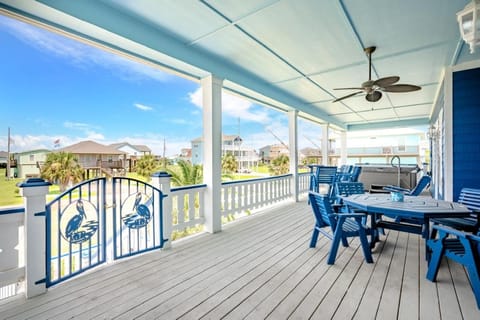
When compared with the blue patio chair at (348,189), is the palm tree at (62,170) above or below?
above

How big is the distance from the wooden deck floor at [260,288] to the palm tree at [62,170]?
1.13 m

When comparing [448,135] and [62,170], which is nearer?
[62,170]

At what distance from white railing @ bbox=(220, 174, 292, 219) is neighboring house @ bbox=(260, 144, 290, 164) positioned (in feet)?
4.92

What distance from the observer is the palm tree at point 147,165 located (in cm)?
379

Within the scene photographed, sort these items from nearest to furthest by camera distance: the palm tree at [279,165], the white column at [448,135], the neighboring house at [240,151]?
the white column at [448,135]
the neighboring house at [240,151]
the palm tree at [279,165]

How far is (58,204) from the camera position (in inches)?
90.4

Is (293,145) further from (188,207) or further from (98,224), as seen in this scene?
(98,224)

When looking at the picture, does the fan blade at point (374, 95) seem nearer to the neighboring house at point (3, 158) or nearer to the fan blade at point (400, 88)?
the fan blade at point (400, 88)

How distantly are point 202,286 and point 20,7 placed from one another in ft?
10.6

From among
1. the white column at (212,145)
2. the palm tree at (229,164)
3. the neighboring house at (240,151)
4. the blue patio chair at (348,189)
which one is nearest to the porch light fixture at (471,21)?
the blue patio chair at (348,189)

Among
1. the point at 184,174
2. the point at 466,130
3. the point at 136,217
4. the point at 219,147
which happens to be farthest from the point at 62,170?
the point at 466,130

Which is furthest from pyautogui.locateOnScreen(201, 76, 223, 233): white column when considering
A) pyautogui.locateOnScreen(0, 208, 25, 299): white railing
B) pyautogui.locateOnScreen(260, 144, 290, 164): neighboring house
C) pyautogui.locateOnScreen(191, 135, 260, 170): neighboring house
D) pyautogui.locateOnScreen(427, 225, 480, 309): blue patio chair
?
pyautogui.locateOnScreen(260, 144, 290, 164): neighboring house

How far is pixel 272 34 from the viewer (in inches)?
121

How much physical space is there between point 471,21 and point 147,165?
4.26 m
